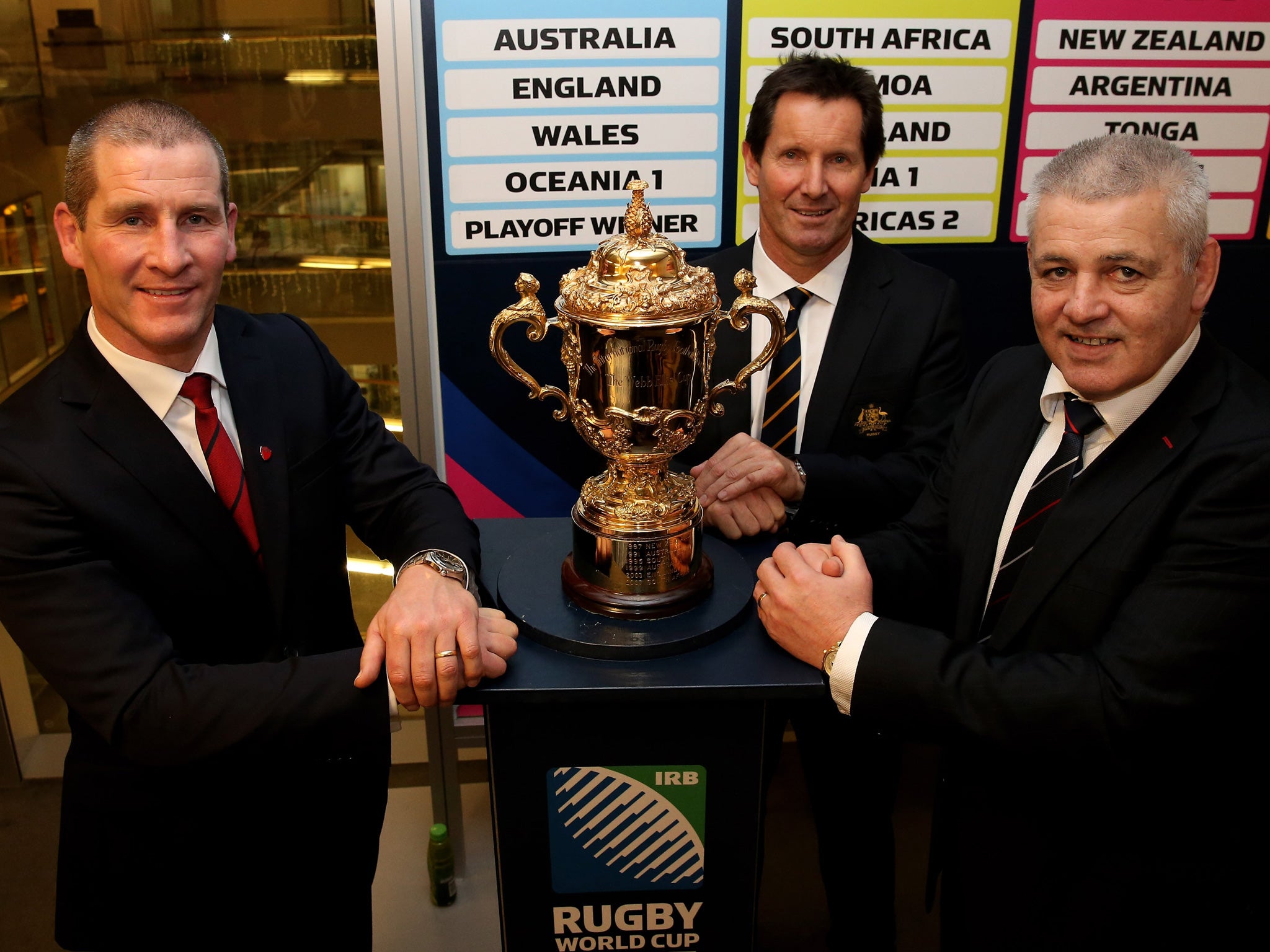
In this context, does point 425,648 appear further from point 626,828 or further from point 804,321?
point 804,321

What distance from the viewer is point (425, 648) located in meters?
1.64

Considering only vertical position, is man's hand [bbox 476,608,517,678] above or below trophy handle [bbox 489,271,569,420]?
below

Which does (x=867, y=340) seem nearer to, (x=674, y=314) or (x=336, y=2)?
(x=674, y=314)

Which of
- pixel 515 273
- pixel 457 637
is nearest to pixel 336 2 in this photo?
pixel 515 273

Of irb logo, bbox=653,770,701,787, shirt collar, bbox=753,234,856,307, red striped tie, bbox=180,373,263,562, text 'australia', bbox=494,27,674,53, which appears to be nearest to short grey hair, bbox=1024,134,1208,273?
shirt collar, bbox=753,234,856,307

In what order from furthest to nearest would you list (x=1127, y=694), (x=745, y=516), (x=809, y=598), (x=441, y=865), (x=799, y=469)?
(x=441, y=865) < (x=799, y=469) < (x=745, y=516) < (x=809, y=598) < (x=1127, y=694)

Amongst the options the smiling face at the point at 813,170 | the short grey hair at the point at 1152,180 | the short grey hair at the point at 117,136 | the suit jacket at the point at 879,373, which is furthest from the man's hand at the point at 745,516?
the short grey hair at the point at 117,136

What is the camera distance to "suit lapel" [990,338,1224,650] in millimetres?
1693

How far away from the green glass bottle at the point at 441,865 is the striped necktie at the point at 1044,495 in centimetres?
180

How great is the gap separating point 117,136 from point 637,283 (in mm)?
906

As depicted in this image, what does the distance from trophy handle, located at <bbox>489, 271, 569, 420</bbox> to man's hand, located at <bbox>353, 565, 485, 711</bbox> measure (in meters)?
0.37

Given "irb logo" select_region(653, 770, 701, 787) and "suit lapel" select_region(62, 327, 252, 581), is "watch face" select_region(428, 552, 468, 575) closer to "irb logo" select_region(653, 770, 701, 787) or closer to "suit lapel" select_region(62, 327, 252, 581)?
"suit lapel" select_region(62, 327, 252, 581)

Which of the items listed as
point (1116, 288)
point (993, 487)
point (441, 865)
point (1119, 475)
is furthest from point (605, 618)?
point (441, 865)

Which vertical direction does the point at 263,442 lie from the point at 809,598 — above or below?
above
